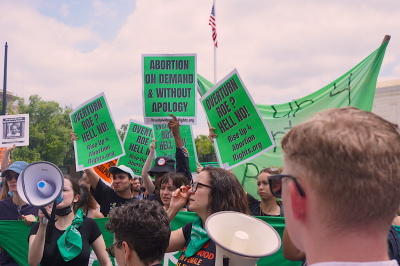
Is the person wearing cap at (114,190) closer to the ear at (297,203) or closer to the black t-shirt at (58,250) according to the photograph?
the black t-shirt at (58,250)

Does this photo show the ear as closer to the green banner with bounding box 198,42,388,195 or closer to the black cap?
the black cap

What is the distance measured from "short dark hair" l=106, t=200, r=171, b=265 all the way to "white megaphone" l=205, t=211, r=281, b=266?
27cm

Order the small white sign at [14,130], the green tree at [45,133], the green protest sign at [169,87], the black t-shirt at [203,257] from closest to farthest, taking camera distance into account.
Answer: the black t-shirt at [203,257] → the green protest sign at [169,87] → the small white sign at [14,130] → the green tree at [45,133]

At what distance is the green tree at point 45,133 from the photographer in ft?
137

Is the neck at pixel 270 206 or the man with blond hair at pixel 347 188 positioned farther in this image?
the neck at pixel 270 206

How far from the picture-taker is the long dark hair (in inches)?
120

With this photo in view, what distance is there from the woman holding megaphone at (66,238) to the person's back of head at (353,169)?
8.18 ft

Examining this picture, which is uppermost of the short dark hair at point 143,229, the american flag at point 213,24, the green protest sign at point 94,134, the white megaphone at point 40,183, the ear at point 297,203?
the american flag at point 213,24

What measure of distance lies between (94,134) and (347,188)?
508 cm

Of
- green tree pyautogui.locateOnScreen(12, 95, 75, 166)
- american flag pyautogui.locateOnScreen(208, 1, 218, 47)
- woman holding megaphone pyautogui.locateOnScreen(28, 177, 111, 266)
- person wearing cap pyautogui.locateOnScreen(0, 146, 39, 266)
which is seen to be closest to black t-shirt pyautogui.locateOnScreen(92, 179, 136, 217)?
person wearing cap pyautogui.locateOnScreen(0, 146, 39, 266)

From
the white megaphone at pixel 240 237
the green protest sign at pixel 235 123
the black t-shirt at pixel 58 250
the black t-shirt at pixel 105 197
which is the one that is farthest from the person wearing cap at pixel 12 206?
the white megaphone at pixel 240 237

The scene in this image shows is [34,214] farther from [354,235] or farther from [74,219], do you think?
[354,235]

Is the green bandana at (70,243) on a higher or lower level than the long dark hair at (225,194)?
lower

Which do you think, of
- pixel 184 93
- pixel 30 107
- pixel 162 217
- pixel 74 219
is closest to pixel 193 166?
pixel 184 93
